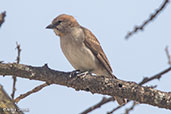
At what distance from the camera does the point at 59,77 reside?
17.6 feet

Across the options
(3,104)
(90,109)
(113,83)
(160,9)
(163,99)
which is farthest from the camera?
(113,83)

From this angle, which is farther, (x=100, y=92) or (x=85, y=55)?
(x=85, y=55)

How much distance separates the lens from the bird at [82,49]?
274 inches

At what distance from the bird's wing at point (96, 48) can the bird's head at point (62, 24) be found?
548 millimetres

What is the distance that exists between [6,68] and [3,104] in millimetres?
1908

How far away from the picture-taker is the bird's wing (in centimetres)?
723

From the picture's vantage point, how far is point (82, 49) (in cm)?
700

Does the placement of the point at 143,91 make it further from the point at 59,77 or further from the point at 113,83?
the point at 59,77

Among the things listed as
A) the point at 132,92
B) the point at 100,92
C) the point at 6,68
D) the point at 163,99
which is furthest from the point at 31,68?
the point at 163,99

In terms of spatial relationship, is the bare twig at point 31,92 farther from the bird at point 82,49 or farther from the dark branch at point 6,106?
the bird at point 82,49

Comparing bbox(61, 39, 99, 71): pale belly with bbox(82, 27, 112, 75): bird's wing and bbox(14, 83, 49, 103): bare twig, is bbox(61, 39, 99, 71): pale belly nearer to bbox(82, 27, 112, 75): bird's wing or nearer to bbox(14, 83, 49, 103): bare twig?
bbox(82, 27, 112, 75): bird's wing

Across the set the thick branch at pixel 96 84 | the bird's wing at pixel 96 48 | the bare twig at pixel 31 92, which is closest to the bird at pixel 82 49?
the bird's wing at pixel 96 48

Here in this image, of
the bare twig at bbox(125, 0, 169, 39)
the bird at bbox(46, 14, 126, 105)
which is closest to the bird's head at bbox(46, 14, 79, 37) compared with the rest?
the bird at bbox(46, 14, 126, 105)

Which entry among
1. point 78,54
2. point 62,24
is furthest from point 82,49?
point 62,24
